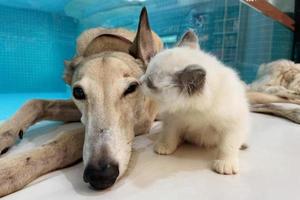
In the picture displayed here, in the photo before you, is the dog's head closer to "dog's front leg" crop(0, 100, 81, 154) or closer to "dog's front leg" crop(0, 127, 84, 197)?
"dog's front leg" crop(0, 127, 84, 197)

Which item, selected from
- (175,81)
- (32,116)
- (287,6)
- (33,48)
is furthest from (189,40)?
(33,48)

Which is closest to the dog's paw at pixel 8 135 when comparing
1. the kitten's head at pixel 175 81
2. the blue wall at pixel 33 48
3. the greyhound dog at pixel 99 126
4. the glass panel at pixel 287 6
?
the greyhound dog at pixel 99 126

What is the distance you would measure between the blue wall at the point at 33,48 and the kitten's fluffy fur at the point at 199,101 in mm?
3531

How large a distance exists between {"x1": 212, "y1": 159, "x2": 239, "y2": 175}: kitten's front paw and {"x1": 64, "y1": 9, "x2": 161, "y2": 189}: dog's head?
25 centimetres

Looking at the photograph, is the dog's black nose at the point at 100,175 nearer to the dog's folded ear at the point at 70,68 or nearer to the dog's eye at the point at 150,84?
the dog's eye at the point at 150,84

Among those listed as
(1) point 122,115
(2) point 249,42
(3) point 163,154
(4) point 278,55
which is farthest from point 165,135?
(4) point 278,55

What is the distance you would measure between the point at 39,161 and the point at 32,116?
1.82 ft

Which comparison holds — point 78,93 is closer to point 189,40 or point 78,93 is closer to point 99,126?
point 99,126

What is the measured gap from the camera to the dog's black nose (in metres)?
0.73

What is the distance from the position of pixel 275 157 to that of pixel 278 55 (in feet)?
10.0

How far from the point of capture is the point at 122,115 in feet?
3.04

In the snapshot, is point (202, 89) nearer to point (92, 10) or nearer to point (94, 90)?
point (94, 90)

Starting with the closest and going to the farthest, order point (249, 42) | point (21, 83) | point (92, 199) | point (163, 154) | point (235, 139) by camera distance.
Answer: point (92, 199) < point (235, 139) < point (163, 154) < point (249, 42) < point (21, 83)

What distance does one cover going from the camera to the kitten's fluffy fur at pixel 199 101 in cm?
78
